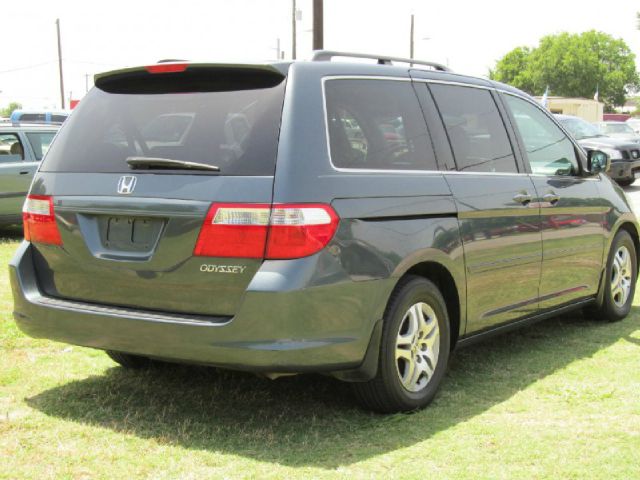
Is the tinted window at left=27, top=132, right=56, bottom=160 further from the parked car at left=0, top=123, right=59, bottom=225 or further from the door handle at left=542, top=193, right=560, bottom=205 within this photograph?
the door handle at left=542, top=193, right=560, bottom=205

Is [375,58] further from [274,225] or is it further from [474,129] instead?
[274,225]

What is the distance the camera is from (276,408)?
4.55 meters

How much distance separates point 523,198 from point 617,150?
53.5ft

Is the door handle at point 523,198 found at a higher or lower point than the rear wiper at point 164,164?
lower

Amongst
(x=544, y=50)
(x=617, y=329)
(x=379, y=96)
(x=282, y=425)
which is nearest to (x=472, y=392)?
(x=282, y=425)

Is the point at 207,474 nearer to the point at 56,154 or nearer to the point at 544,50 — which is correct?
the point at 56,154

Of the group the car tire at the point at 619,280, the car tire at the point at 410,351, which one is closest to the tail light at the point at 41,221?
the car tire at the point at 410,351

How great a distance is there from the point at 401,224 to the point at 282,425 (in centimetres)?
115

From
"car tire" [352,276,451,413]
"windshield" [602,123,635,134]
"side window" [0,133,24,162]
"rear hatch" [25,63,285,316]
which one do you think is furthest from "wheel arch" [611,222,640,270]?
"windshield" [602,123,635,134]

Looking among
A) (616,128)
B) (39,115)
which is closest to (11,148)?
(39,115)

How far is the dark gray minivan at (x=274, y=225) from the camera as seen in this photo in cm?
381

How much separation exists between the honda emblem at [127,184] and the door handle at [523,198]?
2352mm

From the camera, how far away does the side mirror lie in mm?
6262

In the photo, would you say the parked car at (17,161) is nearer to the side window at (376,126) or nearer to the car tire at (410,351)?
the side window at (376,126)
